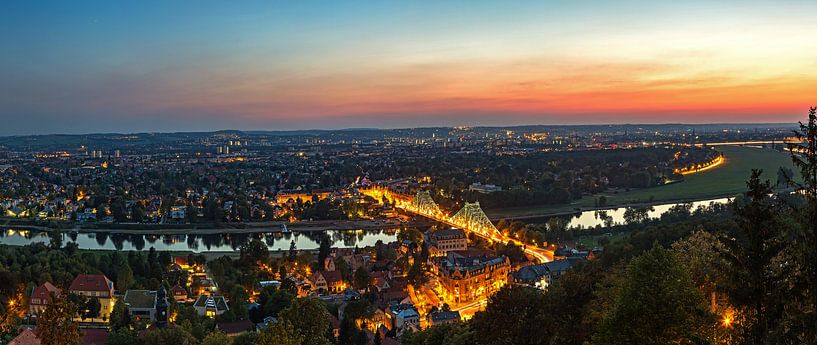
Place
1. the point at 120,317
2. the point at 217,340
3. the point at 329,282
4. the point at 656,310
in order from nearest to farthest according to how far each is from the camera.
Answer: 1. the point at 656,310
2. the point at 217,340
3. the point at 120,317
4. the point at 329,282

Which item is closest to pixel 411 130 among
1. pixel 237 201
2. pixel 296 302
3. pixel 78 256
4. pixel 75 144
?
pixel 75 144

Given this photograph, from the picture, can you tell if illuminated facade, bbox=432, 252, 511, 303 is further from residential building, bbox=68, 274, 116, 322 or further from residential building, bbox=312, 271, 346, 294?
residential building, bbox=68, 274, 116, 322

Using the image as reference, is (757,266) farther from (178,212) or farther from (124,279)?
(178,212)

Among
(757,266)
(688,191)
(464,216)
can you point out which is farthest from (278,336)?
(688,191)

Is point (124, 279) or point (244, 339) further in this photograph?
point (124, 279)

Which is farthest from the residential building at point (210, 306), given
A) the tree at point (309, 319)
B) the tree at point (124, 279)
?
the tree at point (309, 319)

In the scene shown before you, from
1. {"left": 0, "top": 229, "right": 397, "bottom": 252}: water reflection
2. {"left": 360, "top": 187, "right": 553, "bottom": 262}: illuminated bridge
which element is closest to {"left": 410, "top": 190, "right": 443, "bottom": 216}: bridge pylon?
{"left": 360, "top": 187, "right": 553, "bottom": 262}: illuminated bridge
